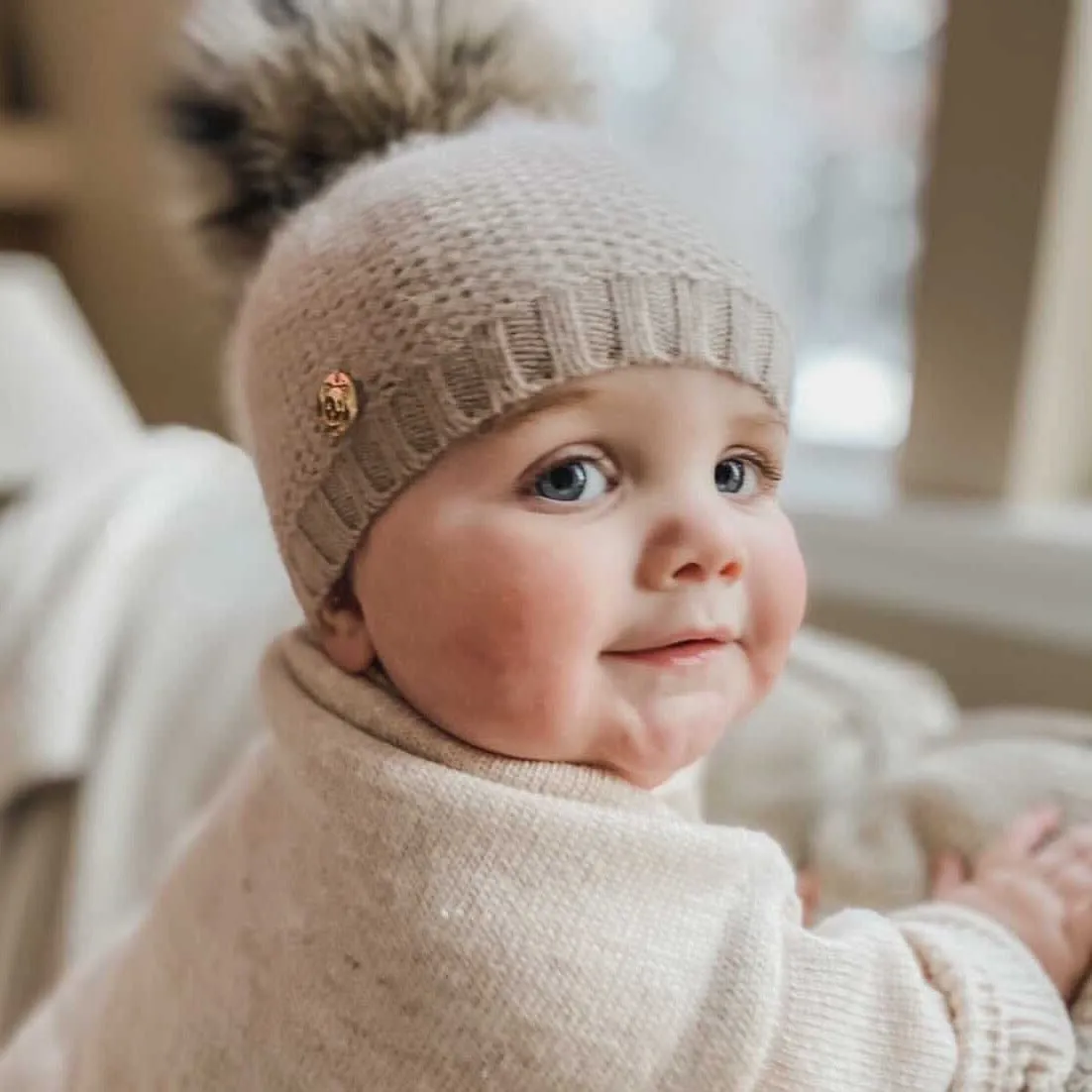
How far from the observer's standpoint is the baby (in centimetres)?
52

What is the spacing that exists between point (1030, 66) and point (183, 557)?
2.71 feet

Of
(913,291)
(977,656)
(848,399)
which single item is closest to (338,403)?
(977,656)

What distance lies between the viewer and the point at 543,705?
0.52 meters

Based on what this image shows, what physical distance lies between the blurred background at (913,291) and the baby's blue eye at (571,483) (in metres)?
0.24

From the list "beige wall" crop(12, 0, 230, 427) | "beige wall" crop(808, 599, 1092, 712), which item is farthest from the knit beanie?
"beige wall" crop(12, 0, 230, 427)

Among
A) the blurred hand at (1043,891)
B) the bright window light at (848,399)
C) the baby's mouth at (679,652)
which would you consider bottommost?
the bright window light at (848,399)

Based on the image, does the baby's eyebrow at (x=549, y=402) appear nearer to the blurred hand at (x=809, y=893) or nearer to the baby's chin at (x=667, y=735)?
the baby's chin at (x=667, y=735)

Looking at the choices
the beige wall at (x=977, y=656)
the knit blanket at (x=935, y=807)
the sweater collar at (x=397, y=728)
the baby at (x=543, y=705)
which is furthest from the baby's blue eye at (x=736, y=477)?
the beige wall at (x=977, y=656)

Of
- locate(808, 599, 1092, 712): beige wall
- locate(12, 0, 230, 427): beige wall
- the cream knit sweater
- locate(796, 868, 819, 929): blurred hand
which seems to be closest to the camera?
the cream knit sweater

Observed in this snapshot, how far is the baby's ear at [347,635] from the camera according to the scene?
60 centimetres

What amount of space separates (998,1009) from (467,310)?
0.35 m

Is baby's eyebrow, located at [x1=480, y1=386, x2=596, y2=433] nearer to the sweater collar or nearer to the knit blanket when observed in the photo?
the sweater collar

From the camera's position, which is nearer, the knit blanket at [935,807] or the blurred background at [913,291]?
the knit blanket at [935,807]

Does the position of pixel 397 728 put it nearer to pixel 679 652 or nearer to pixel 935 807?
pixel 679 652
